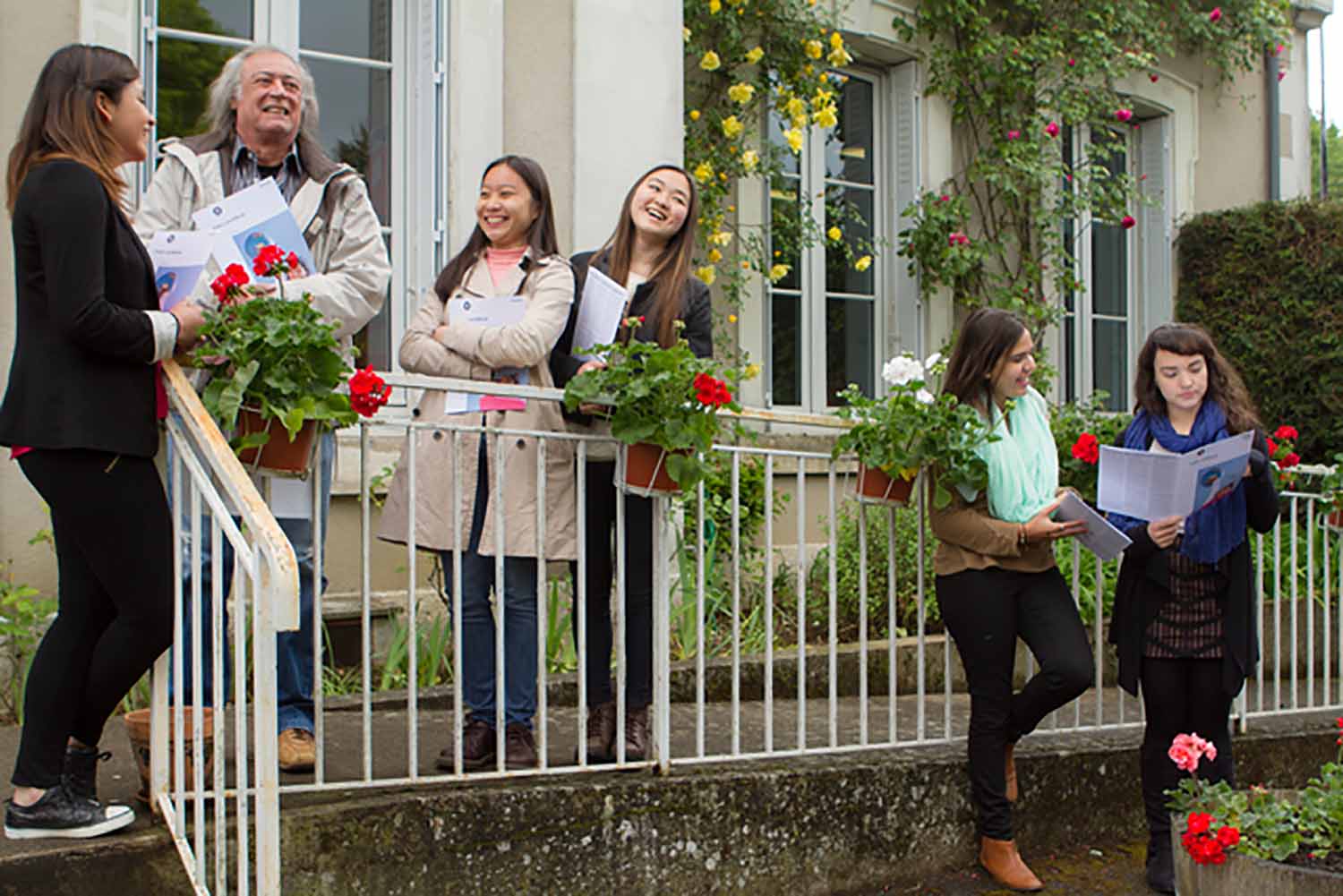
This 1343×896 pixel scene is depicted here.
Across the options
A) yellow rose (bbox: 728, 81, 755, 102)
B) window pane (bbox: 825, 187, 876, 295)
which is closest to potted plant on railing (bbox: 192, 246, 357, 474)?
yellow rose (bbox: 728, 81, 755, 102)

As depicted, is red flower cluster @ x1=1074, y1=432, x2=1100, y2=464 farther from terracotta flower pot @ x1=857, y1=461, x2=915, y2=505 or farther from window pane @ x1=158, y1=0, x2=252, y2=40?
window pane @ x1=158, y1=0, x2=252, y2=40

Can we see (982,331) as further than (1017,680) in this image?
No

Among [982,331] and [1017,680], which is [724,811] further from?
[1017,680]

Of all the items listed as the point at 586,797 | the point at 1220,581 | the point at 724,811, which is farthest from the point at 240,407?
the point at 1220,581

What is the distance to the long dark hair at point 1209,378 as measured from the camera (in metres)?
3.97

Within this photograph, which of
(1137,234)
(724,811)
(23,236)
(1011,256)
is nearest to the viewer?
(23,236)

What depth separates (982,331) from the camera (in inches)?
156

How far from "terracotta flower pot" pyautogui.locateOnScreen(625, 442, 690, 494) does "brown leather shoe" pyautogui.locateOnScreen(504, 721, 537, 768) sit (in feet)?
2.33

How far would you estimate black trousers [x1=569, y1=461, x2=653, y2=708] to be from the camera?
368cm

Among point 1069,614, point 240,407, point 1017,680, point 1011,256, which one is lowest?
point 1017,680

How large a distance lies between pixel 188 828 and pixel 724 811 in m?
1.39

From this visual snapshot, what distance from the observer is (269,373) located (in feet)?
9.51

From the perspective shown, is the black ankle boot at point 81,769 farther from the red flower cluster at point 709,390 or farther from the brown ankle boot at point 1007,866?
the brown ankle boot at point 1007,866

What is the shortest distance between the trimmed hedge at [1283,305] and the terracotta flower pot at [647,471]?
6499 mm
